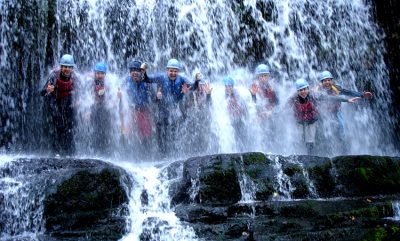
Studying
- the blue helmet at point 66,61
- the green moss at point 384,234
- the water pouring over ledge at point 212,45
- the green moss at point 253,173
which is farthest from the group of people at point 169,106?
the green moss at point 384,234

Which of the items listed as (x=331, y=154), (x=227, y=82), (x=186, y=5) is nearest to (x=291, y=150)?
(x=331, y=154)

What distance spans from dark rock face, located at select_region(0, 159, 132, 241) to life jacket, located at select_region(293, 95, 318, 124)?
449 cm

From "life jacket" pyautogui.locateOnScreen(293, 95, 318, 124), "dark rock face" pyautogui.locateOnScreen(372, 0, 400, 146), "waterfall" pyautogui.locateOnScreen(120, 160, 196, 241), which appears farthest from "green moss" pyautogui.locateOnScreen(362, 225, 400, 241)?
"dark rock face" pyautogui.locateOnScreen(372, 0, 400, 146)

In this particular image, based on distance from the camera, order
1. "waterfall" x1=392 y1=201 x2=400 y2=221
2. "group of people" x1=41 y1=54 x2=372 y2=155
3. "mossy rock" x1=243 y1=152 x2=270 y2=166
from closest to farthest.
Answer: "waterfall" x1=392 y1=201 x2=400 y2=221, "mossy rock" x1=243 y1=152 x2=270 y2=166, "group of people" x1=41 y1=54 x2=372 y2=155

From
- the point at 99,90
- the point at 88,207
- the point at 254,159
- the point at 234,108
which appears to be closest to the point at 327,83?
the point at 234,108

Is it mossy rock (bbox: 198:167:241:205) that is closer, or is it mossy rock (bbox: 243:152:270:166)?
mossy rock (bbox: 198:167:241:205)

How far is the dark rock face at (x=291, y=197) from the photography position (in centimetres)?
533

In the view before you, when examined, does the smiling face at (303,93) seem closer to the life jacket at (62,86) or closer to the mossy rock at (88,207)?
the mossy rock at (88,207)

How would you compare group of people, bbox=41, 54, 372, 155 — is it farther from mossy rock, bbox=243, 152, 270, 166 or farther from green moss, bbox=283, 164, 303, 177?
green moss, bbox=283, 164, 303, 177

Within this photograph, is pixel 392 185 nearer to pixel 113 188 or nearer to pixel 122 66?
pixel 113 188

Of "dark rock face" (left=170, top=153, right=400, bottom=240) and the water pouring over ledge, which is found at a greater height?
the water pouring over ledge

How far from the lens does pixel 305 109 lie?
29.1ft

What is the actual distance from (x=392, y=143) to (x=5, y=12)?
1154cm

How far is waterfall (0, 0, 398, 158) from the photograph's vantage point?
31.9ft
